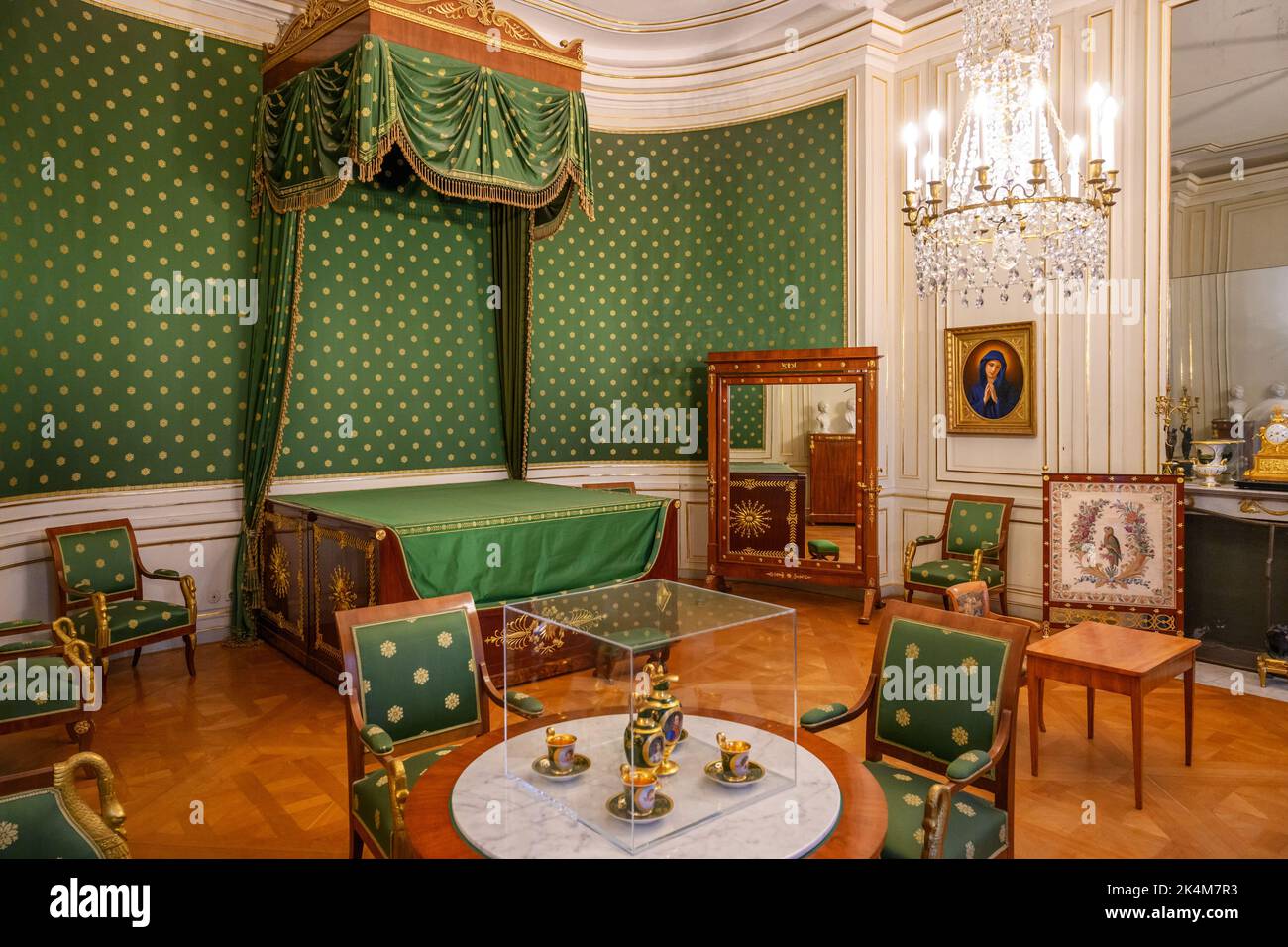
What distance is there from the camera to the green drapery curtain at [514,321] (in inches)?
269

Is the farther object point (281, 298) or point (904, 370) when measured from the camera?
point (904, 370)

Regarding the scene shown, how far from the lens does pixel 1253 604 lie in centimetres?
507

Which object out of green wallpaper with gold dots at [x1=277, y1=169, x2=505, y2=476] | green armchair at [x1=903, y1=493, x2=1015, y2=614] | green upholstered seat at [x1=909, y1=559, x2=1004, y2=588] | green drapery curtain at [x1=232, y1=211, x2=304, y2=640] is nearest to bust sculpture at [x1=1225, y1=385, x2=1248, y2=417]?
green armchair at [x1=903, y1=493, x2=1015, y2=614]

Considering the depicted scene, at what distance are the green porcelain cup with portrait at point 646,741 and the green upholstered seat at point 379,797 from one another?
73 centimetres

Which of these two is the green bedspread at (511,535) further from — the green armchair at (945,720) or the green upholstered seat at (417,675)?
the green armchair at (945,720)

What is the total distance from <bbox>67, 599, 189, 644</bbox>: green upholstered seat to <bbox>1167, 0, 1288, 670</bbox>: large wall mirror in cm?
610

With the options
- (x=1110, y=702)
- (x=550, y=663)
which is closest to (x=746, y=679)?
(x=550, y=663)

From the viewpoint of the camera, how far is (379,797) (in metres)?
2.45

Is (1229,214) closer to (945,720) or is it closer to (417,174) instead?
(945,720)

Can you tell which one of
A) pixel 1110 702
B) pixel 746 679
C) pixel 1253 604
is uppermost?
pixel 746 679

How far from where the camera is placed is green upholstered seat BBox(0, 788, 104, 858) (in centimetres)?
155

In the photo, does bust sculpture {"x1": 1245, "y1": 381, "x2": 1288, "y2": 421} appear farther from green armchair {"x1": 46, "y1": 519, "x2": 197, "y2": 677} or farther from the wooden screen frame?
the wooden screen frame
